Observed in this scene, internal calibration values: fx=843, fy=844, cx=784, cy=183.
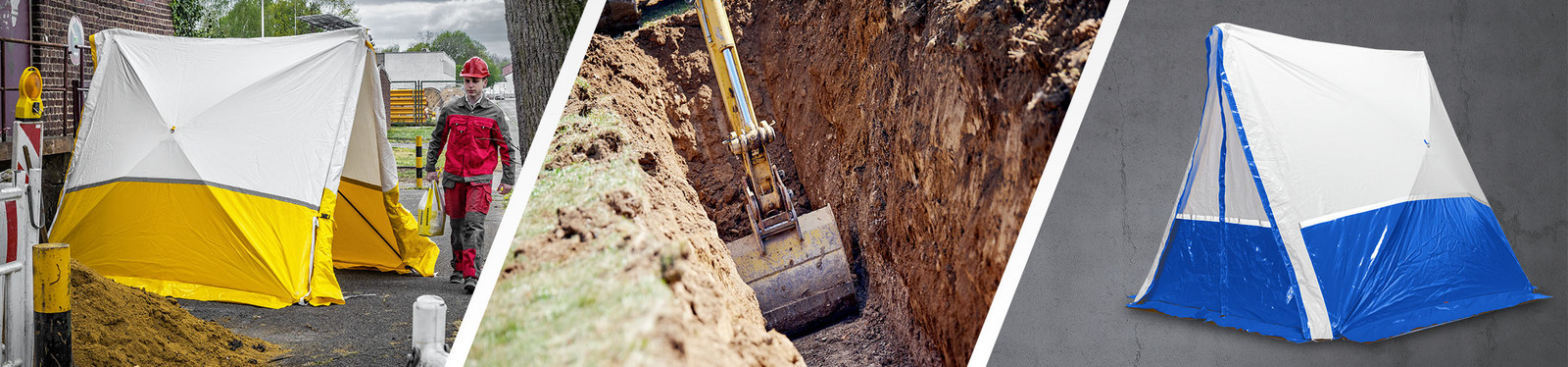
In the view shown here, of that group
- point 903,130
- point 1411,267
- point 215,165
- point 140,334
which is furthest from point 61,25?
point 1411,267

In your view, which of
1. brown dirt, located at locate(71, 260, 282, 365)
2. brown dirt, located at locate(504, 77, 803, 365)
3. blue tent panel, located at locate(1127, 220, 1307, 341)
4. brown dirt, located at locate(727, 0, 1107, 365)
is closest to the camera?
brown dirt, located at locate(504, 77, 803, 365)

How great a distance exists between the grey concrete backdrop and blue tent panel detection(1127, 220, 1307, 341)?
0.24ft

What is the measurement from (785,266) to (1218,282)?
257 cm

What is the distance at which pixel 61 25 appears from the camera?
23.4 feet

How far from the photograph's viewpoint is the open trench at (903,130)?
128 centimetres

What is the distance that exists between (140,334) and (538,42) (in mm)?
2920

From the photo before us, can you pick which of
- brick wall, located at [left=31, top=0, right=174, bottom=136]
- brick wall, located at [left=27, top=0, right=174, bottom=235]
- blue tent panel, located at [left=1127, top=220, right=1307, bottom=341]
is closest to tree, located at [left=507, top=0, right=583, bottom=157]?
blue tent panel, located at [left=1127, top=220, right=1307, bottom=341]

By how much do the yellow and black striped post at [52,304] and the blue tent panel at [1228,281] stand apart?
426cm

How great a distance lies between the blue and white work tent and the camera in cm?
339

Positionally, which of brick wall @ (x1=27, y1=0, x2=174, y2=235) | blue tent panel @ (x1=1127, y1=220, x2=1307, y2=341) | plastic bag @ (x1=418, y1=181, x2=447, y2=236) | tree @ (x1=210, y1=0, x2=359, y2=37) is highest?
tree @ (x1=210, y1=0, x2=359, y2=37)

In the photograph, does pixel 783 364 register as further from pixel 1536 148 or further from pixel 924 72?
pixel 1536 148

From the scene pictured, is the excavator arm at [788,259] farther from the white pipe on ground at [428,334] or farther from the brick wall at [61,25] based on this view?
the brick wall at [61,25]

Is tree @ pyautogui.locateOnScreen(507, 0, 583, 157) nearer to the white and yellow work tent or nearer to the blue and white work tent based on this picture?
the blue and white work tent

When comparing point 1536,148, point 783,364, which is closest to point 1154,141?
point 1536,148
